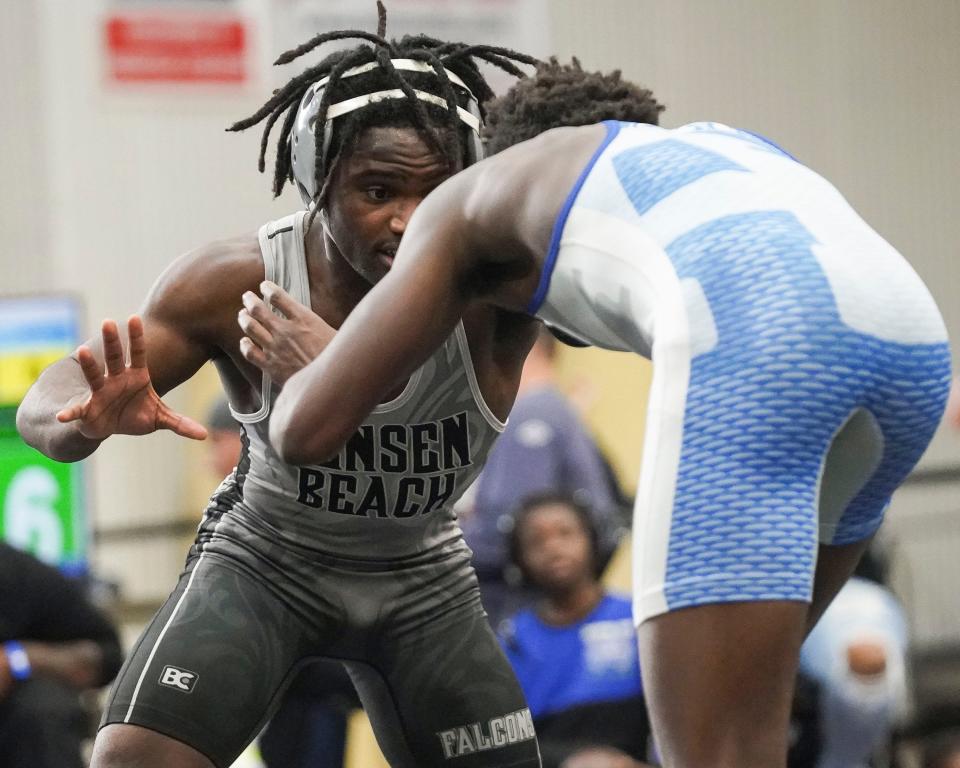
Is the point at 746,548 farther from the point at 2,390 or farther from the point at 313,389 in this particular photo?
the point at 2,390

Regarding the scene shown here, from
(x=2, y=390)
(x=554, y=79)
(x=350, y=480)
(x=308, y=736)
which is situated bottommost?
(x=308, y=736)

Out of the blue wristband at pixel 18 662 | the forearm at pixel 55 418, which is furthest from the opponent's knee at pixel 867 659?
the forearm at pixel 55 418

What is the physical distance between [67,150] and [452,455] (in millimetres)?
3932

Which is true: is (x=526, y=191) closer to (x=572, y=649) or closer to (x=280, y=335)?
(x=280, y=335)

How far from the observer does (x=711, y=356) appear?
6.17 feet

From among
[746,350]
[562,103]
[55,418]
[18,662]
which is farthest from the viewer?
[18,662]

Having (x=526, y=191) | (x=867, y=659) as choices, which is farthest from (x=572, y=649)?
(x=526, y=191)

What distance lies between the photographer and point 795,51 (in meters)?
7.27

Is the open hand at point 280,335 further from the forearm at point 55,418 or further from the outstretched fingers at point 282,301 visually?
the forearm at point 55,418

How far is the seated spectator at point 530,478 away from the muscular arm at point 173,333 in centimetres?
198

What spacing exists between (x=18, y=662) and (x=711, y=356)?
9.43 feet

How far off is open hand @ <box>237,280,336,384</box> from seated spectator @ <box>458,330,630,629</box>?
2.20 m

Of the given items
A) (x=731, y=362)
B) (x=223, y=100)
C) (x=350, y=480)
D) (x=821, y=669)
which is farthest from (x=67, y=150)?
(x=731, y=362)

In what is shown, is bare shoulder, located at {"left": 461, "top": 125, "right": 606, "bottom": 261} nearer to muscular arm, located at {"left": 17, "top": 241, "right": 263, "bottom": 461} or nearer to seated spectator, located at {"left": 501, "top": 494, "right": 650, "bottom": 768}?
muscular arm, located at {"left": 17, "top": 241, "right": 263, "bottom": 461}
